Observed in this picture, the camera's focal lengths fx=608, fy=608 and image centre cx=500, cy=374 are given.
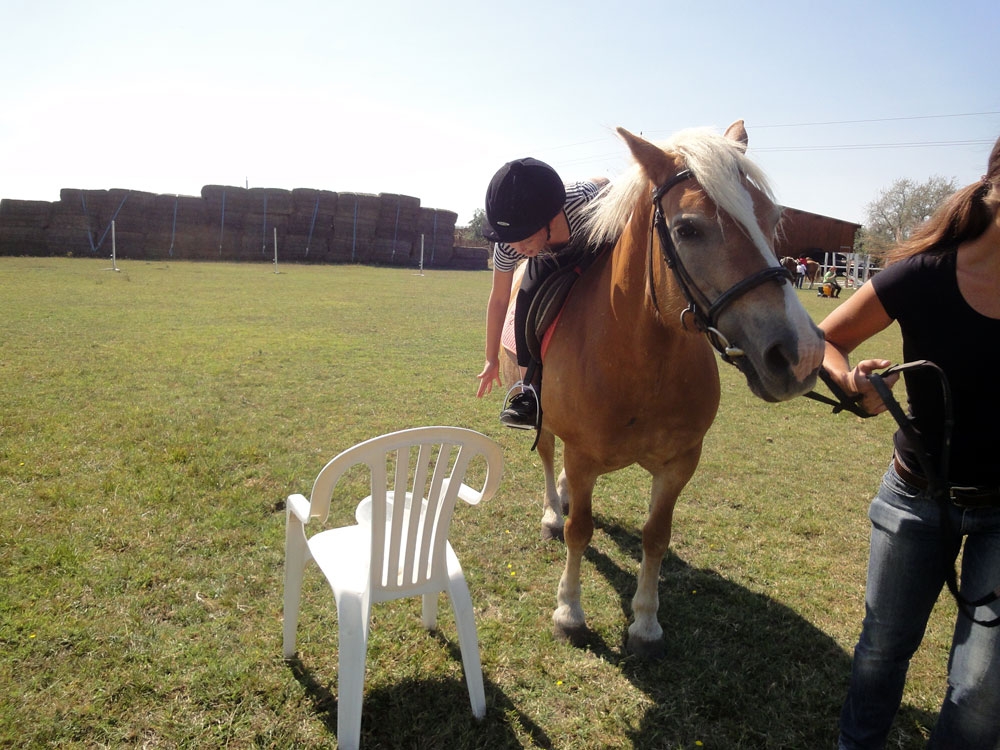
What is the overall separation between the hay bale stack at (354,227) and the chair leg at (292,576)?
3195 centimetres

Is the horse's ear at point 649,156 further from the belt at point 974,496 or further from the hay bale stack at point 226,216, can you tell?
the hay bale stack at point 226,216

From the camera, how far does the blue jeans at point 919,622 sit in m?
1.76

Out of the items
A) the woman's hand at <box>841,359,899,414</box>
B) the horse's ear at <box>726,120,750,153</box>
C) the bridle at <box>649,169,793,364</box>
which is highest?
the horse's ear at <box>726,120,750,153</box>

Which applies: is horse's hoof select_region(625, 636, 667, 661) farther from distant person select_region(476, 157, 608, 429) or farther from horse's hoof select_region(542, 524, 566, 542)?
distant person select_region(476, 157, 608, 429)

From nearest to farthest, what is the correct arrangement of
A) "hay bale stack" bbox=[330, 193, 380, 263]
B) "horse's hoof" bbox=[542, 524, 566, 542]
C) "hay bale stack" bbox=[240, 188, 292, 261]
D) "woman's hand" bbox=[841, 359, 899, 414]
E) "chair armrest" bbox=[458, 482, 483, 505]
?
"woman's hand" bbox=[841, 359, 899, 414]
"chair armrest" bbox=[458, 482, 483, 505]
"horse's hoof" bbox=[542, 524, 566, 542]
"hay bale stack" bbox=[240, 188, 292, 261]
"hay bale stack" bbox=[330, 193, 380, 263]

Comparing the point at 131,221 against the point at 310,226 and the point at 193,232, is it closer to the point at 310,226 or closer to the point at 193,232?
the point at 193,232

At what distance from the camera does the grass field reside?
2.58 m

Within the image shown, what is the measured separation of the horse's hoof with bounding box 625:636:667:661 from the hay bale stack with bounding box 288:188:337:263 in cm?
3121

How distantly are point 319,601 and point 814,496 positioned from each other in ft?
13.3

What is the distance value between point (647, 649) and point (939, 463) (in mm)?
1717

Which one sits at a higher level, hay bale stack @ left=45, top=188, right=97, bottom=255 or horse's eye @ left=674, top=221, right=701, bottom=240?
hay bale stack @ left=45, top=188, right=97, bottom=255

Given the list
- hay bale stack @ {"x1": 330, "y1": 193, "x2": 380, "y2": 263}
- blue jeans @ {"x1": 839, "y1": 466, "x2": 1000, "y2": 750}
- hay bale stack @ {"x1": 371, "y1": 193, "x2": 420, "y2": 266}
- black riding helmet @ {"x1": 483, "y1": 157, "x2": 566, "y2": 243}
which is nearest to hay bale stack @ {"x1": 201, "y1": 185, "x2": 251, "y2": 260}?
hay bale stack @ {"x1": 330, "y1": 193, "x2": 380, "y2": 263}

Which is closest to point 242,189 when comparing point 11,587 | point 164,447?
point 164,447

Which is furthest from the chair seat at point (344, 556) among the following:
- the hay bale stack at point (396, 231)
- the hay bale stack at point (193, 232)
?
the hay bale stack at point (396, 231)
